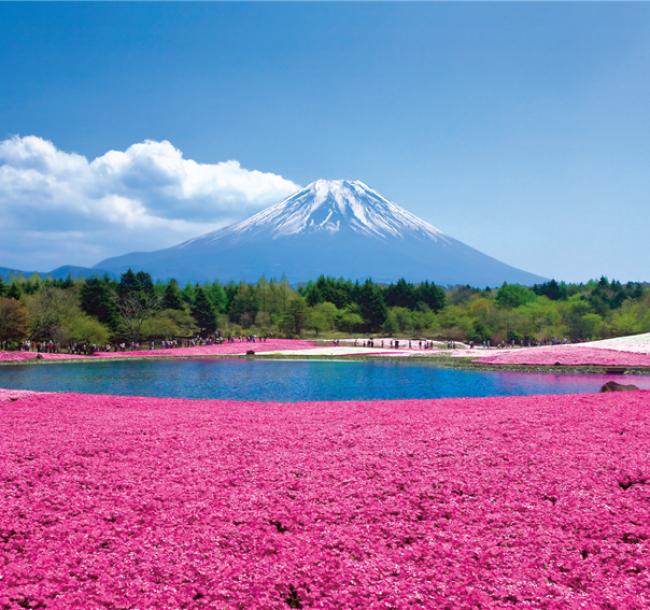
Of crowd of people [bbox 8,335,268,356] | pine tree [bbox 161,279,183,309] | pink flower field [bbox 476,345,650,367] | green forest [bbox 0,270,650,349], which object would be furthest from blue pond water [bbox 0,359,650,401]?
pine tree [bbox 161,279,183,309]

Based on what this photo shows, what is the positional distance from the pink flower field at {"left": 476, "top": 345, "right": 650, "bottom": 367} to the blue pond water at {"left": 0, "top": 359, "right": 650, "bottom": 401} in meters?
6.00

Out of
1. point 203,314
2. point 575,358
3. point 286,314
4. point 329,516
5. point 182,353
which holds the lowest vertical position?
point 329,516

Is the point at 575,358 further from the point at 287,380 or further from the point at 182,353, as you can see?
the point at 182,353

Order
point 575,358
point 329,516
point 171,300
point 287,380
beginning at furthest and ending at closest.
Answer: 1. point 171,300
2. point 575,358
3. point 287,380
4. point 329,516

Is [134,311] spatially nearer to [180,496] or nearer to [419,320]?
[419,320]

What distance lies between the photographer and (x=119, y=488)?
9477 mm

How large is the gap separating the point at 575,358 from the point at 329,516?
41.5 metres

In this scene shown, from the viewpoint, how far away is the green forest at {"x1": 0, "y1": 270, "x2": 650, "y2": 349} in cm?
5825

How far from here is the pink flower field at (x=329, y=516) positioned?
20.3ft

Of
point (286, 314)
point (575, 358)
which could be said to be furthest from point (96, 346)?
point (575, 358)

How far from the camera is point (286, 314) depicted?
8162 centimetres

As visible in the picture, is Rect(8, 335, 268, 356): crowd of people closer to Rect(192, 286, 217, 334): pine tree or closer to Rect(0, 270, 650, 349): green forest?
Rect(0, 270, 650, 349): green forest

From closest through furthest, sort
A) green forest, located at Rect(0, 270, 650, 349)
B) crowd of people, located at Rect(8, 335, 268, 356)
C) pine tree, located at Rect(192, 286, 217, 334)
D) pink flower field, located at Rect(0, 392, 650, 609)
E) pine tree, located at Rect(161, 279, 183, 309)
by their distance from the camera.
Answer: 1. pink flower field, located at Rect(0, 392, 650, 609)
2. crowd of people, located at Rect(8, 335, 268, 356)
3. green forest, located at Rect(0, 270, 650, 349)
4. pine tree, located at Rect(192, 286, 217, 334)
5. pine tree, located at Rect(161, 279, 183, 309)

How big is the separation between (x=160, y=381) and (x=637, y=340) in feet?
152
